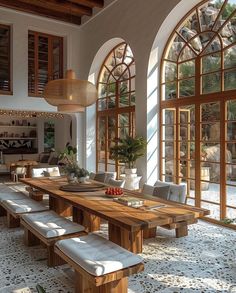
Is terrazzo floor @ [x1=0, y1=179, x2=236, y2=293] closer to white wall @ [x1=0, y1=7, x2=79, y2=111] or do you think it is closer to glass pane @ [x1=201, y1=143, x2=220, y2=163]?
glass pane @ [x1=201, y1=143, x2=220, y2=163]

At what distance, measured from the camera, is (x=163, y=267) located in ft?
10.6

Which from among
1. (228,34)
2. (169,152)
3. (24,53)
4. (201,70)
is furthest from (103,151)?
(228,34)

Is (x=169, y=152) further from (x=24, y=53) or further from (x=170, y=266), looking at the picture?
(x=24, y=53)

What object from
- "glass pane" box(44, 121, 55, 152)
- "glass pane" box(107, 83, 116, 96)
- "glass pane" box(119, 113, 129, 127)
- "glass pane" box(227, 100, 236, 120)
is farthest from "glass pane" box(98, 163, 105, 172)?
"glass pane" box(44, 121, 55, 152)

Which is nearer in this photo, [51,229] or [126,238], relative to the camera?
[51,229]

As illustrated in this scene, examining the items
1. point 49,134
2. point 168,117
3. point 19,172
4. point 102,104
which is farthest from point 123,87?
point 49,134

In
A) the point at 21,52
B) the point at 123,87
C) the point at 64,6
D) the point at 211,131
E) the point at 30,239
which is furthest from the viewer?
the point at 21,52

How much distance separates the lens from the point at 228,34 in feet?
15.9

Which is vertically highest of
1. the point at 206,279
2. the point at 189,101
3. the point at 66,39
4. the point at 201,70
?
the point at 66,39

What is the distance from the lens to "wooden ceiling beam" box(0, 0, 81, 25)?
24.7 feet

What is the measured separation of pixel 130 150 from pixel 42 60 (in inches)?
177

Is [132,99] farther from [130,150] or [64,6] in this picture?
[64,6]

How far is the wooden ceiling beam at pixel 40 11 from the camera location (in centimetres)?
754

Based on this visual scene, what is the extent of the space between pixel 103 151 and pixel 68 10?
4.01 meters
